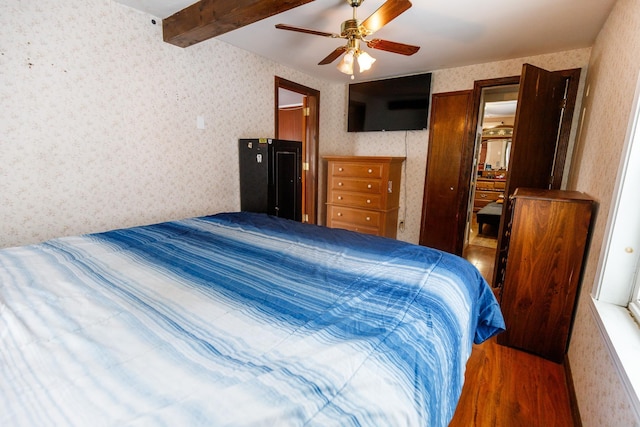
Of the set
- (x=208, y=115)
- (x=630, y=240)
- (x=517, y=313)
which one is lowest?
(x=517, y=313)

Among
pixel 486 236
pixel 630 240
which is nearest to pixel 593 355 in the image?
pixel 630 240

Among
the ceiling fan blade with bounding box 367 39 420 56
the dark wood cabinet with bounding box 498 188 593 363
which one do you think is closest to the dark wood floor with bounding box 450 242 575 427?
the dark wood cabinet with bounding box 498 188 593 363

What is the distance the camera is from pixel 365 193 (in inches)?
143

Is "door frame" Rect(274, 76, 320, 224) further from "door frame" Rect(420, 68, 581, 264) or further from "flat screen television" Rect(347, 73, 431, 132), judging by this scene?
"door frame" Rect(420, 68, 581, 264)

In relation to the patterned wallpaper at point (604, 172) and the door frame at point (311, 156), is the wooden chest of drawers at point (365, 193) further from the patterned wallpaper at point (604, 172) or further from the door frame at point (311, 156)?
the patterned wallpaper at point (604, 172)

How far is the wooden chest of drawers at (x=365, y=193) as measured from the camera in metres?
3.51

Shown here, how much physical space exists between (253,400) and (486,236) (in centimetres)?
507

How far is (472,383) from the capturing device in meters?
1.64

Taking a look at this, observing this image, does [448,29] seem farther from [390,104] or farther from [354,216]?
[354,216]

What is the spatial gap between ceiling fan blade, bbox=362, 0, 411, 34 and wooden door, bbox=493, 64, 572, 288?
4.30ft

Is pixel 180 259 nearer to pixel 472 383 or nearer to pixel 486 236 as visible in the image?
pixel 472 383

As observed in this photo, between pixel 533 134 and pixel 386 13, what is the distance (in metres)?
1.74

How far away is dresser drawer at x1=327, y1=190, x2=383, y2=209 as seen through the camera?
11.7 ft

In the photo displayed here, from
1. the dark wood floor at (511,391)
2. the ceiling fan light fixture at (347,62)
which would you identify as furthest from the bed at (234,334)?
the ceiling fan light fixture at (347,62)
